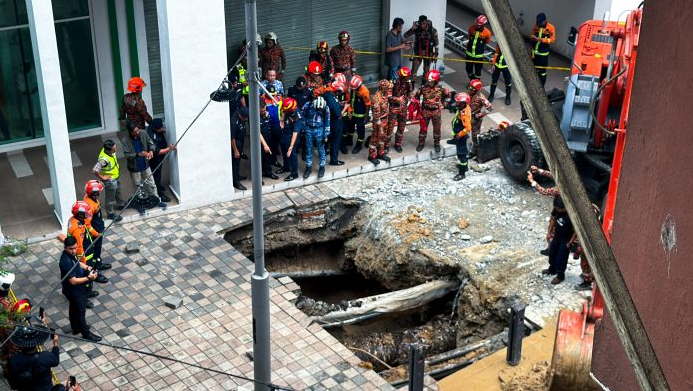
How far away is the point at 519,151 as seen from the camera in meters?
14.9

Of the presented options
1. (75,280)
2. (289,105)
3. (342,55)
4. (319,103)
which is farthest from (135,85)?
(342,55)

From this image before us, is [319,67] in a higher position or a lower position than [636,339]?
lower

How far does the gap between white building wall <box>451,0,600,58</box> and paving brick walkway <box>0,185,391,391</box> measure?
7908mm

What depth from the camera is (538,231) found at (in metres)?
13.8

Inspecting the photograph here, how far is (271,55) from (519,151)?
447 centimetres

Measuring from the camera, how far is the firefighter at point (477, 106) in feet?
49.7

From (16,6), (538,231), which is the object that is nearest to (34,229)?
(16,6)

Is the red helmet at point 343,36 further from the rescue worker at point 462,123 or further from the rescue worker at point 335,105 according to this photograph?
the rescue worker at point 462,123

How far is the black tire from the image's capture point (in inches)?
571

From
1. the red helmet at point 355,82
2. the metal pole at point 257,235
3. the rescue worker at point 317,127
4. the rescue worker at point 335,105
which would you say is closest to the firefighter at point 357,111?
the red helmet at point 355,82

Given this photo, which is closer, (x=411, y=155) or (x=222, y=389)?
(x=222, y=389)

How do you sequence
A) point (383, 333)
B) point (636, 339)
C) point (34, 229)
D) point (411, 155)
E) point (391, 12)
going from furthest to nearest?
point (391, 12) < point (411, 155) < point (34, 229) < point (383, 333) < point (636, 339)

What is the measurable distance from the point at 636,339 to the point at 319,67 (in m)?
12.5

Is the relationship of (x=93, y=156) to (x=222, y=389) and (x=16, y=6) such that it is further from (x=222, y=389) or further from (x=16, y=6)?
(x=222, y=389)
